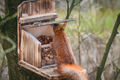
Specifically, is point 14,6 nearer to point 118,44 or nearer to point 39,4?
point 39,4

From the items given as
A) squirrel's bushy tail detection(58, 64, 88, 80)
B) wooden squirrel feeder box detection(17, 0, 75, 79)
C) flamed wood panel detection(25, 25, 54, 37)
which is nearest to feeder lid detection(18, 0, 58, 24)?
wooden squirrel feeder box detection(17, 0, 75, 79)

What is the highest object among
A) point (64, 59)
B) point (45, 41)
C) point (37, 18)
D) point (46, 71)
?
point (37, 18)

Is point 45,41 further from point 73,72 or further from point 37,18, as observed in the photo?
point 73,72

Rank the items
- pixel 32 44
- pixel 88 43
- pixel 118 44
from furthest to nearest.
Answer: pixel 118 44 < pixel 88 43 < pixel 32 44

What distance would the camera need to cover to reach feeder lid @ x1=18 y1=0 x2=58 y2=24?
2.91 meters

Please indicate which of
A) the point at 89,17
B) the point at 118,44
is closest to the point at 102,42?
the point at 118,44

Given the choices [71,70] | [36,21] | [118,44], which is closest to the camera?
A: [71,70]

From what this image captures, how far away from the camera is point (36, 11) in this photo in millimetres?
2998

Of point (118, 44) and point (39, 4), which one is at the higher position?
point (39, 4)

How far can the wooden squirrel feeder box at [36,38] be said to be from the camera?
9.28ft

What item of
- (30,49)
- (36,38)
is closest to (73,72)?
(30,49)

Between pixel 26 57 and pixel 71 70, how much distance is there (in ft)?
1.93

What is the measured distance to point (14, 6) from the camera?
337cm

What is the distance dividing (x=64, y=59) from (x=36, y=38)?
0.47 meters
